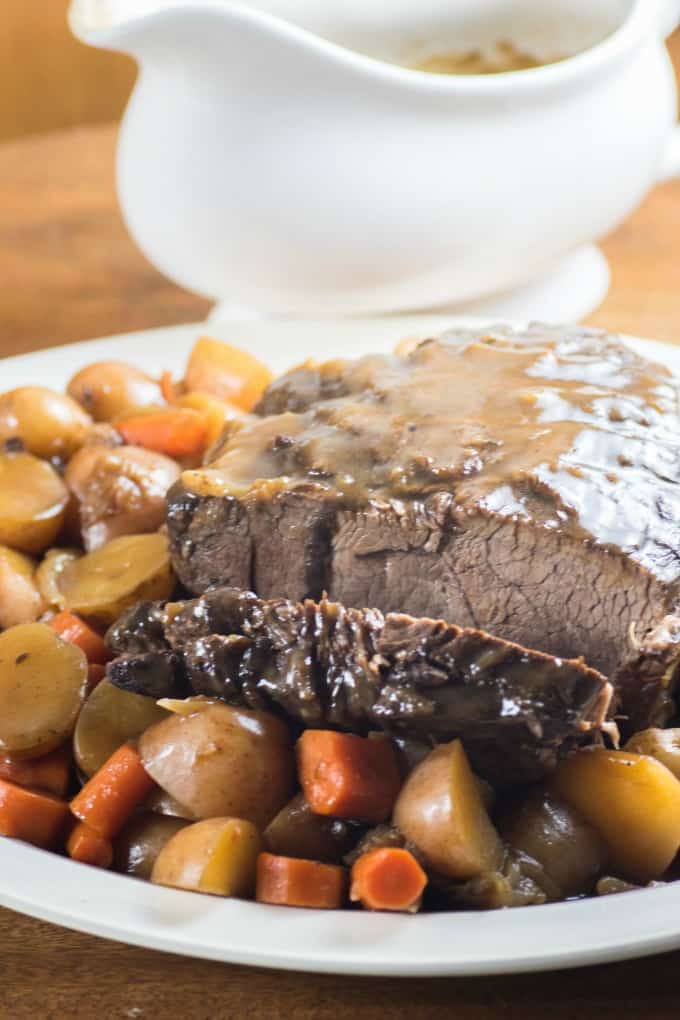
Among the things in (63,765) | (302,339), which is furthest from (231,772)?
(302,339)

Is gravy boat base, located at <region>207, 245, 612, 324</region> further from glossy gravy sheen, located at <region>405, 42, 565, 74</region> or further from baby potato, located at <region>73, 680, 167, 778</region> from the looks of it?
baby potato, located at <region>73, 680, 167, 778</region>

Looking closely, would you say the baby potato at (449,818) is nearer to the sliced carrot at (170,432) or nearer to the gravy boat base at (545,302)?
the sliced carrot at (170,432)

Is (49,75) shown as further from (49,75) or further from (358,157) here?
(358,157)

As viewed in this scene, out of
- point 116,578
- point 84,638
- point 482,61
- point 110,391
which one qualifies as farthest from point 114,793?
point 482,61

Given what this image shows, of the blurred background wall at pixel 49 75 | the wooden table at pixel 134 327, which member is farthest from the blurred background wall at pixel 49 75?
the wooden table at pixel 134 327

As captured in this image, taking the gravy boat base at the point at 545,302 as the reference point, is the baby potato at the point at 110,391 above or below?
below

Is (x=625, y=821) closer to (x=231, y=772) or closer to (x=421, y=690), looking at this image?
(x=421, y=690)
